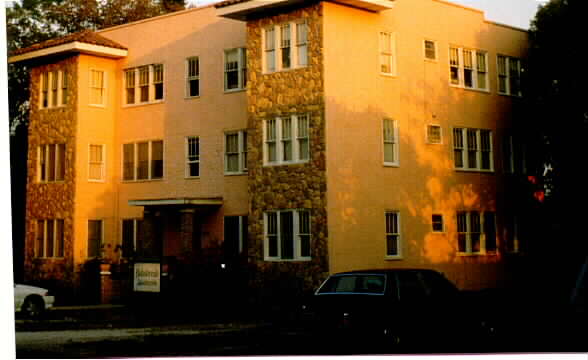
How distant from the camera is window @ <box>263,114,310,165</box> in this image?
30.0 m

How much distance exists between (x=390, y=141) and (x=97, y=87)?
45.4 ft

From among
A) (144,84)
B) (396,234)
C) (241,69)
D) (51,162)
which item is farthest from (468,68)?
(51,162)

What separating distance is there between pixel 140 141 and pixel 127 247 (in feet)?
15.2

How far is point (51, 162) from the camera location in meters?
38.1

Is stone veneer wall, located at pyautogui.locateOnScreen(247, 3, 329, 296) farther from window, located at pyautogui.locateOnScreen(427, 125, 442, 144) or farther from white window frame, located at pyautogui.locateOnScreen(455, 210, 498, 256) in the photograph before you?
white window frame, located at pyautogui.locateOnScreen(455, 210, 498, 256)

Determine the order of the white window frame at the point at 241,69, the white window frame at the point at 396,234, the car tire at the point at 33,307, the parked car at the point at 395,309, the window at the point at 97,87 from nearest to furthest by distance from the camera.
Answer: the parked car at the point at 395,309
the car tire at the point at 33,307
the white window frame at the point at 396,234
the white window frame at the point at 241,69
the window at the point at 97,87

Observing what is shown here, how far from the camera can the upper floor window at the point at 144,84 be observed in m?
36.9

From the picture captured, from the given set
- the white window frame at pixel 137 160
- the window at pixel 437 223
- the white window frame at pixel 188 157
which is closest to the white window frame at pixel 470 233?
the window at pixel 437 223

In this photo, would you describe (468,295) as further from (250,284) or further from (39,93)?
(39,93)

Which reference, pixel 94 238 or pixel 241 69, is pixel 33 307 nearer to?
pixel 94 238

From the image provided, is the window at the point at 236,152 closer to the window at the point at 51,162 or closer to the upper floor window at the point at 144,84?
the upper floor window at the point at 144,84

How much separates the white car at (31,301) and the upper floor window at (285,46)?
1086 cm

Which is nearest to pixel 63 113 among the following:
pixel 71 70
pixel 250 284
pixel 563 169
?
pixel 71 70

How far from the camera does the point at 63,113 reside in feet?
123
